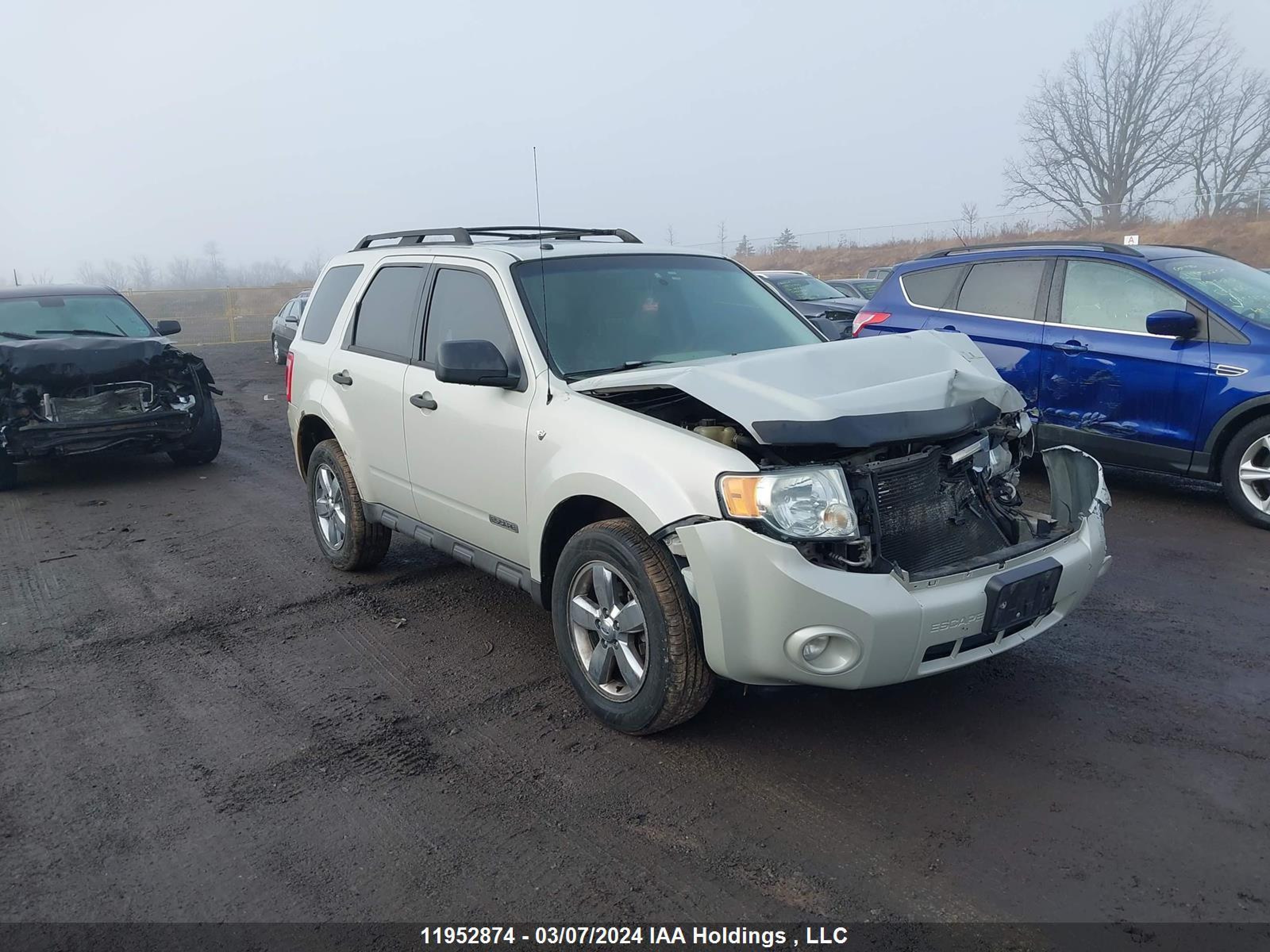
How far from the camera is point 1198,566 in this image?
5.68 m

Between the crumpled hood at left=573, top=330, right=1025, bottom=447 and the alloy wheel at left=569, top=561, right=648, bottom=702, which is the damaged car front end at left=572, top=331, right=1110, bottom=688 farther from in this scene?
the alloy wheel at left=569, top=561, right=648, bottom=702

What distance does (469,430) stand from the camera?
4.55 m

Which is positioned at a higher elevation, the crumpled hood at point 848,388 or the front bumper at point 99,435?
the crumpled hood at point 848,388

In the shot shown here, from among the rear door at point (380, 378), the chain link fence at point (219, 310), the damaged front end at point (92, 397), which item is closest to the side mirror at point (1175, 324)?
the rear door at point (380, 378)

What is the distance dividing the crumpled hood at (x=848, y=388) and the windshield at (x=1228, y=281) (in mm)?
3513

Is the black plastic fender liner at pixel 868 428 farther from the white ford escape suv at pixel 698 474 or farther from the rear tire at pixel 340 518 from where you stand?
the rear tire at pixel 340 518

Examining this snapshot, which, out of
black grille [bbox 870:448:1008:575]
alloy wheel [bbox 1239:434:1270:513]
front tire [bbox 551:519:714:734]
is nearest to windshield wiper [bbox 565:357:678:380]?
front tire [bbox 551:519:714:734]

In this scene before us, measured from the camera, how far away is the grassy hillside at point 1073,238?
34.4m

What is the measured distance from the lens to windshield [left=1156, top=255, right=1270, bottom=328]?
22.0ft

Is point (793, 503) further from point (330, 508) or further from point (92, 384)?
point (92, 384)

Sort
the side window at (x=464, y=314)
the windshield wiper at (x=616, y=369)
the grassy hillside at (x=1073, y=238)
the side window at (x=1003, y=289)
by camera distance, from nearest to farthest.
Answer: the windshield wiper at (x=616, y=369)
the side window at (x=464, y=314)
the side window at (x=1003, y=289)
the grassy hillside at (x=1073, y=238)

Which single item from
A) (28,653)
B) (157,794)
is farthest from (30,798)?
(28,653)

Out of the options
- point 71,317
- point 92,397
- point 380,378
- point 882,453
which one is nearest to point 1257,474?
point 882,453

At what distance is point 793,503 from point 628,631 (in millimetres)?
873
